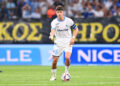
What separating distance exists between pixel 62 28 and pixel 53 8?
20.4 ft

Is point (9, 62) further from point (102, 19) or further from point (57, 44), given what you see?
point (57, 44)

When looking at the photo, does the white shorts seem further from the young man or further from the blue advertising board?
the blue advertising board

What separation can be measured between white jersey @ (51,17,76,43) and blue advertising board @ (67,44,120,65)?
18.0 feet

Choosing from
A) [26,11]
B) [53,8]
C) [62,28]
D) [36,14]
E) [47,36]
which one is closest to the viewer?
[62,28]

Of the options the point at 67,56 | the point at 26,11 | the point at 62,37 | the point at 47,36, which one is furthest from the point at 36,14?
the point at 67,56

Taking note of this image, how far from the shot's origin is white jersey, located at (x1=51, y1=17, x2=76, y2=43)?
37.6 ft

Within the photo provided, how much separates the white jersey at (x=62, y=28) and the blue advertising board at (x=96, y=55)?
5483 mm

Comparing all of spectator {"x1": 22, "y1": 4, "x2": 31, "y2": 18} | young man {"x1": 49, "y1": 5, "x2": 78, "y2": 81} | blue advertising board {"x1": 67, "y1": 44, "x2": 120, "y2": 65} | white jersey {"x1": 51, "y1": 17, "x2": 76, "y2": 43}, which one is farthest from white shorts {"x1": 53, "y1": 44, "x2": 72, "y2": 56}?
Answer: spectator {"x1": 22, "y1": 4, "x2": 31, "y2": 18}

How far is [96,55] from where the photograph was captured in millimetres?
17109

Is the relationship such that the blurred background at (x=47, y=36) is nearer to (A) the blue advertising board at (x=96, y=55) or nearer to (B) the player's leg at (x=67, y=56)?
(A) the blue advertising board at (x=96, y=55)

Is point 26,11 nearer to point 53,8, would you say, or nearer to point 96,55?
point 53,8

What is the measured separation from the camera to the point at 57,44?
1170 centimetres

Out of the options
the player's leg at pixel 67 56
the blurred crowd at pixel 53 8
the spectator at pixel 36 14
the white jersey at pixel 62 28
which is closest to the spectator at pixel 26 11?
the blurred crowd at pixel 53 8

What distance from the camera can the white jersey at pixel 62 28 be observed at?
11.5 meters
